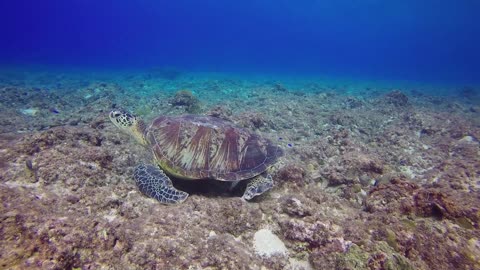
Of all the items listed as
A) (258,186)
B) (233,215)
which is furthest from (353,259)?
(258,186)

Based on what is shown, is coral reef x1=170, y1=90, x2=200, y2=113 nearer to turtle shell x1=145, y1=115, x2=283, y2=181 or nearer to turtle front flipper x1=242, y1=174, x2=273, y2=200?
turtle shell x1=145, y1=115, x2=283, y2=181

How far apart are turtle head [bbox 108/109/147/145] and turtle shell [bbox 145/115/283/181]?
462 millimetres

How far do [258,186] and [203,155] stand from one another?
136cm

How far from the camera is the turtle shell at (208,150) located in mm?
4812

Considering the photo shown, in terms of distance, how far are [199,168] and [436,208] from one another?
4.16m

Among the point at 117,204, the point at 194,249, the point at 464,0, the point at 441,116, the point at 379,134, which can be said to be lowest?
the point at 117,204

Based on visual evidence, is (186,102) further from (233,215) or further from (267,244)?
(267,244)

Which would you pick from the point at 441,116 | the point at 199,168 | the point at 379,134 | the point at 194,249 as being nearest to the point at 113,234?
the point at 194,249

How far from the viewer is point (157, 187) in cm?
426

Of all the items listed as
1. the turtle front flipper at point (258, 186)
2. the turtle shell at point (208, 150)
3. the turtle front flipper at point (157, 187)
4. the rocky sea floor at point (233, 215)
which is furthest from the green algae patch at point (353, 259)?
the turtle front flipper at point (157, 187)

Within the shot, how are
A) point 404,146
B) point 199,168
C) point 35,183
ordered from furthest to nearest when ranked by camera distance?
point 404,146 → point 199,168 → point 35,183

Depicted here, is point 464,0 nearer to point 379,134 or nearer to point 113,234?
point 379,134

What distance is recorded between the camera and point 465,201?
3.65 m

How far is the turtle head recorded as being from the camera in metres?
5.89
